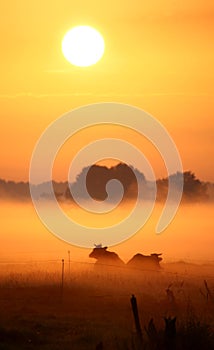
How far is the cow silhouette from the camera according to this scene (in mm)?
54688

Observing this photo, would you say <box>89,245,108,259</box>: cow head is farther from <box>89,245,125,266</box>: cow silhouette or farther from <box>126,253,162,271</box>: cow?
<box>126,253,162,271</box>: cow

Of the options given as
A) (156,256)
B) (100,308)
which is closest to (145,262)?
(156,256)

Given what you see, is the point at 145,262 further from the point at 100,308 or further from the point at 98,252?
the point at 100,308

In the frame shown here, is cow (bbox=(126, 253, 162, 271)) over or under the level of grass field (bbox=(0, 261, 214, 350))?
over

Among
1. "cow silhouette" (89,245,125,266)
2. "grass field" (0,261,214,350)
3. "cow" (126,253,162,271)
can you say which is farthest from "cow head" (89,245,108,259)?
"grass field" (0,261,214,350)

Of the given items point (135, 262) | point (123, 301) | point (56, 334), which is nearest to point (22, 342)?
point (56, 334)

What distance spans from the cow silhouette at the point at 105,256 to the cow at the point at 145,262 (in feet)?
2.83

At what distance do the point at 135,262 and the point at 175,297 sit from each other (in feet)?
59.6

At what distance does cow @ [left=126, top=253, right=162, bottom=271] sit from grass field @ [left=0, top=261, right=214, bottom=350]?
430 centimetres

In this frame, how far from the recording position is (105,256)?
56.6m

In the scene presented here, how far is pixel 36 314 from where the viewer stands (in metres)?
33.2

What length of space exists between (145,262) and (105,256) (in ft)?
11.3

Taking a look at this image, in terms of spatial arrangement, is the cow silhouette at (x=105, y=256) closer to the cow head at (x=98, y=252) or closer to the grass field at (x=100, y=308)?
the cow head at (x=98, y=252)

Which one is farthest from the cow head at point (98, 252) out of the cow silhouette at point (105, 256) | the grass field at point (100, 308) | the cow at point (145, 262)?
the grass field at point (100, 308)
